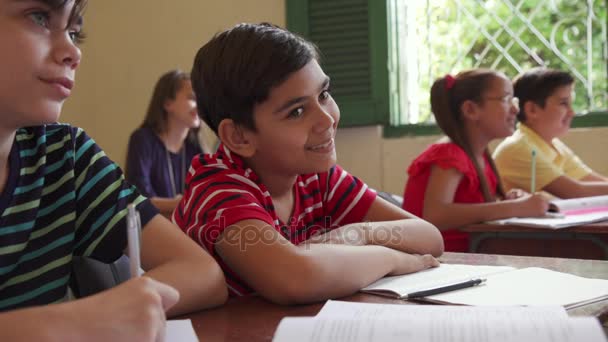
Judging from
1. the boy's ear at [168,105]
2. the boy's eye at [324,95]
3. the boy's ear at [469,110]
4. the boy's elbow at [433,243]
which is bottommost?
the boy's elbow at [433,243]

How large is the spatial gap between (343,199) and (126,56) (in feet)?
9.95

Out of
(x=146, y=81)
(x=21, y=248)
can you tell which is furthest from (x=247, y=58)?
(x=146, y=81)

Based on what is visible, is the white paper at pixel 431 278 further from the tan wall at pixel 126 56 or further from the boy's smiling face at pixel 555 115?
the tan wall at pixel 126 56

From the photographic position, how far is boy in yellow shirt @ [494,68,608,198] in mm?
2893

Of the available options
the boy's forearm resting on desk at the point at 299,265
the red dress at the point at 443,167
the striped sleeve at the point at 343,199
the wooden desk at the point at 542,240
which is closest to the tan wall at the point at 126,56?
the red dress at the point at 443,167

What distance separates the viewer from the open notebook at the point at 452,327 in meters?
0.70

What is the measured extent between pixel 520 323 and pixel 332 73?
2.87 m

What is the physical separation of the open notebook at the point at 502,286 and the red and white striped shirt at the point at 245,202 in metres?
0.26

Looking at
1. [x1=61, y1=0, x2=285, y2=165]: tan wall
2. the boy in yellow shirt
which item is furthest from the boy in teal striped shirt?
[x1=61, y1=0, x2=285, y2=165]: tan wall

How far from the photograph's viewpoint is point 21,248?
1.03 m

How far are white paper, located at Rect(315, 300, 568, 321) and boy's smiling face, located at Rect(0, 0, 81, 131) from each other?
485mm

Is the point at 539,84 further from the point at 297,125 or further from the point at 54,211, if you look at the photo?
the point at 54,211

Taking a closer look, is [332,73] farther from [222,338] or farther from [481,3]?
[222,338]

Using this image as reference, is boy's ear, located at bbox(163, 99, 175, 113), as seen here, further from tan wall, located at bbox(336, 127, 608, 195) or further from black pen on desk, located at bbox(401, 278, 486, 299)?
black pen on desk, located at bbox(401, 278, 486, 299)
